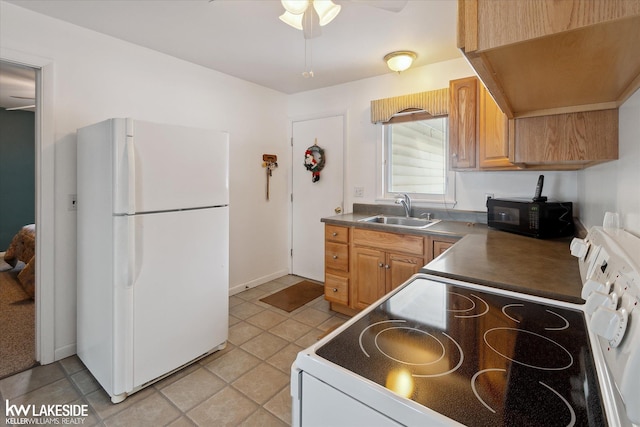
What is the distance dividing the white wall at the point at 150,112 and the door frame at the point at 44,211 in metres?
0.03

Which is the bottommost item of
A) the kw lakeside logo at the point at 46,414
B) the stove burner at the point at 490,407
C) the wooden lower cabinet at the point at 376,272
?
the kw lakeside logo at the point at 46,414

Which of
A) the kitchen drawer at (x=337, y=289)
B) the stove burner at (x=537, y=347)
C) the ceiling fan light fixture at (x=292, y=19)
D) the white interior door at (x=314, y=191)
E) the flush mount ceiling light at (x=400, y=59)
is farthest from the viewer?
the white interior door at (x=314, y=191)

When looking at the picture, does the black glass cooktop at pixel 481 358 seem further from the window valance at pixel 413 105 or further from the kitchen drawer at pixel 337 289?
the window valance at pixel 413 105

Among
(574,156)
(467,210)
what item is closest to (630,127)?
(574,156)

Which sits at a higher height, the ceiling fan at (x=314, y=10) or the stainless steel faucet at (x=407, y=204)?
the ceiling fan at (x=314, y=10)

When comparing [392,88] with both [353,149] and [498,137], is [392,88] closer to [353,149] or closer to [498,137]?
[353,149]

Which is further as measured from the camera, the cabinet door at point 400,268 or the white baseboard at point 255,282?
the white baseboard at point 255,282

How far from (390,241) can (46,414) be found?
93.9 inches

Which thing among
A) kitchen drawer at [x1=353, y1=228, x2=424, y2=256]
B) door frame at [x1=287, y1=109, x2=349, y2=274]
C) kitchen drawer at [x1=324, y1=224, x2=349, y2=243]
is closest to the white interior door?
door frame at [x1=287, y1=109, x2=349, y2=274]

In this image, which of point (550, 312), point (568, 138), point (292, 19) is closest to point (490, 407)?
point (550, 312)

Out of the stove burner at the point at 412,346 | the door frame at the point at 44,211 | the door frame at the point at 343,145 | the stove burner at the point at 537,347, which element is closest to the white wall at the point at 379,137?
the door frame at the point at 343,145

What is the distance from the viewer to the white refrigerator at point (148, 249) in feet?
5.65

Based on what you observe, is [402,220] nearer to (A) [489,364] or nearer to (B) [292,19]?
(B) [292,19]

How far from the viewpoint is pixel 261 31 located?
7.43 ft
